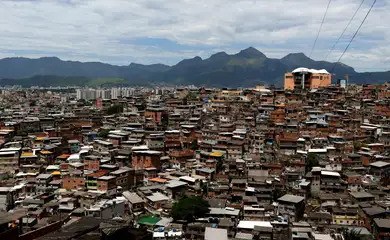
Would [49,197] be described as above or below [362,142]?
below

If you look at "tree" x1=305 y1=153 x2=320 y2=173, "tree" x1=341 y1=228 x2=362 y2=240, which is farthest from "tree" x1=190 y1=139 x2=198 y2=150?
"tree" x1=341 y1=228 x2=362 y2=240

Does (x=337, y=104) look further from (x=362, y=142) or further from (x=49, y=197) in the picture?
(x=49, y=197)

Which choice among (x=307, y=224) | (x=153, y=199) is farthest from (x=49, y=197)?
(x=307, y=224)

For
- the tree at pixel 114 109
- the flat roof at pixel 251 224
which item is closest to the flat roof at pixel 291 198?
the flat roof at pixel 251 224

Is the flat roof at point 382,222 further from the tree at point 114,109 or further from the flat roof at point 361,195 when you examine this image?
the tree at point 114,109

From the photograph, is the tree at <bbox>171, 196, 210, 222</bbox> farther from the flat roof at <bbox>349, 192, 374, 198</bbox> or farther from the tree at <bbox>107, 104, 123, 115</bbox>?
the tree at <bbox>107, 104, 123, 115</bbox>
